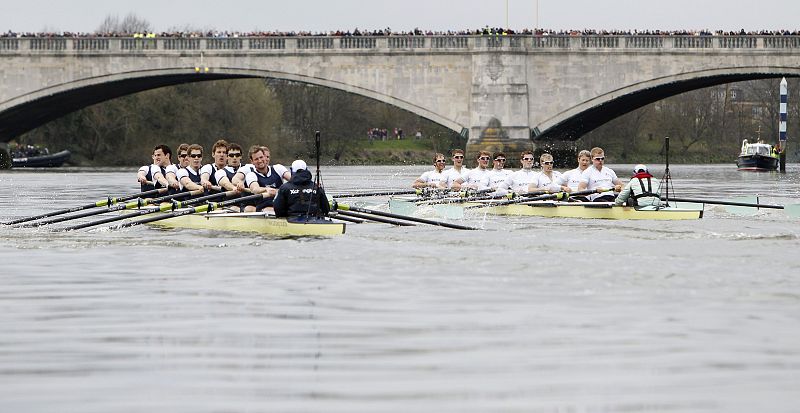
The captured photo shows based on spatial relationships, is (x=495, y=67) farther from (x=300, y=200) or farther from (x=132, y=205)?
(x=300, y=200)

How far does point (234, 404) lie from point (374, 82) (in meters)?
46.9

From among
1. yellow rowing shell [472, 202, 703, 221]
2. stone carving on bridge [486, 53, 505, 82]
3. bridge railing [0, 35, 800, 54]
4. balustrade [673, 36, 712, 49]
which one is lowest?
yellow rowing shell [472, 202, 703, 221]

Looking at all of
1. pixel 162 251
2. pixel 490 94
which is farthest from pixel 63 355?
pixel 490 94

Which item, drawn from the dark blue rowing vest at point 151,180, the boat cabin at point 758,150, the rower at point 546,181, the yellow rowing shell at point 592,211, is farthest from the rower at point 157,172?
the boat cabin at point 758,150

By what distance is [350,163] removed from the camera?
261 ft

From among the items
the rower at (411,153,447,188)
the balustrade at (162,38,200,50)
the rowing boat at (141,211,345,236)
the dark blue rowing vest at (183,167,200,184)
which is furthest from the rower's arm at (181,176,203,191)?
the balustrade at (162,38,200,50)

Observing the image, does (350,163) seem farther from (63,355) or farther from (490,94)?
(63,355)

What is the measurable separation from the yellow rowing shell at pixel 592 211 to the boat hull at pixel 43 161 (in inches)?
1737

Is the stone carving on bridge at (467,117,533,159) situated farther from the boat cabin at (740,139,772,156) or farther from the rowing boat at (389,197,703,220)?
the rowing boat at (389,197,703,220)

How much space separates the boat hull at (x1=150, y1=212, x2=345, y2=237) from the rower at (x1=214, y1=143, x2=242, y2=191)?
21.7 inches

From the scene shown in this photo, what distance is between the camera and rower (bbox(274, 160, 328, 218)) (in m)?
16.4

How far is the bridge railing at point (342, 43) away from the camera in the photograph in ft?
167

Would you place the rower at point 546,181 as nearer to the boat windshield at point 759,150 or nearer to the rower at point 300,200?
the rower at point 300,200

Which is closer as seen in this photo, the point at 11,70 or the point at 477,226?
the point at 477,226
